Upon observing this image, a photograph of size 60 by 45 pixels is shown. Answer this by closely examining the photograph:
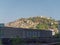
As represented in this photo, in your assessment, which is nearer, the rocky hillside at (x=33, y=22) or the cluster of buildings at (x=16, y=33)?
the cluster of buildings at (x=16, y=33)

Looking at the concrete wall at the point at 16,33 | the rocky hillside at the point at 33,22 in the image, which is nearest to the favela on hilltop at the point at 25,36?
the concrete wall at the point at 16,33

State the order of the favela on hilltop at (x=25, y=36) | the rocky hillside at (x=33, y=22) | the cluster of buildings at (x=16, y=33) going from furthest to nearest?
the rocky hillside at (x=33, y=22) → the cluster of buildings at (x=16, y=33) → the favela on hilltop at (x=25, y=36)

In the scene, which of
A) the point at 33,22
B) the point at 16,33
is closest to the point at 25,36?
the point at 16,33

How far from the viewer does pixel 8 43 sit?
1293cm

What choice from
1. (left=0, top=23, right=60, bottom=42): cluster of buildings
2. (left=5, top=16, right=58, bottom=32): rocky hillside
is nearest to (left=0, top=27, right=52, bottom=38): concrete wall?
(left=0, top=23, right=60, bottom=42): cluster of buildings

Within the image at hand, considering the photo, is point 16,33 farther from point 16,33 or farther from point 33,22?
point 33,22

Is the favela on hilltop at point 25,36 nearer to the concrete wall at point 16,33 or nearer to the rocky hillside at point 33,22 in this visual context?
the concrete wall at point 16,33

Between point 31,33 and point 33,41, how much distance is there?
3.31 m

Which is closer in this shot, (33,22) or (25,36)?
(25,36)

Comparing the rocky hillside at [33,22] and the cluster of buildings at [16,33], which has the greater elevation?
the rocky hillside at [33,22]

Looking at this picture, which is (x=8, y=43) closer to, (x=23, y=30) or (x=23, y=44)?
(x=23, y=44)

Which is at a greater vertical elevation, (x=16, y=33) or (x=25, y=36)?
(x=16, y=33)

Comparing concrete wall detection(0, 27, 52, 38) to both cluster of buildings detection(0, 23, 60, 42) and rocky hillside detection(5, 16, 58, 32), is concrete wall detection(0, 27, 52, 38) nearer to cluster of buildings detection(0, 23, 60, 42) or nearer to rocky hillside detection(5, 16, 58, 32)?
cluster of buildings detection(0, 23, 60, 42)

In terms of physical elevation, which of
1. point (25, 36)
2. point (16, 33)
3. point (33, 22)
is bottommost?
point (25, 36)
